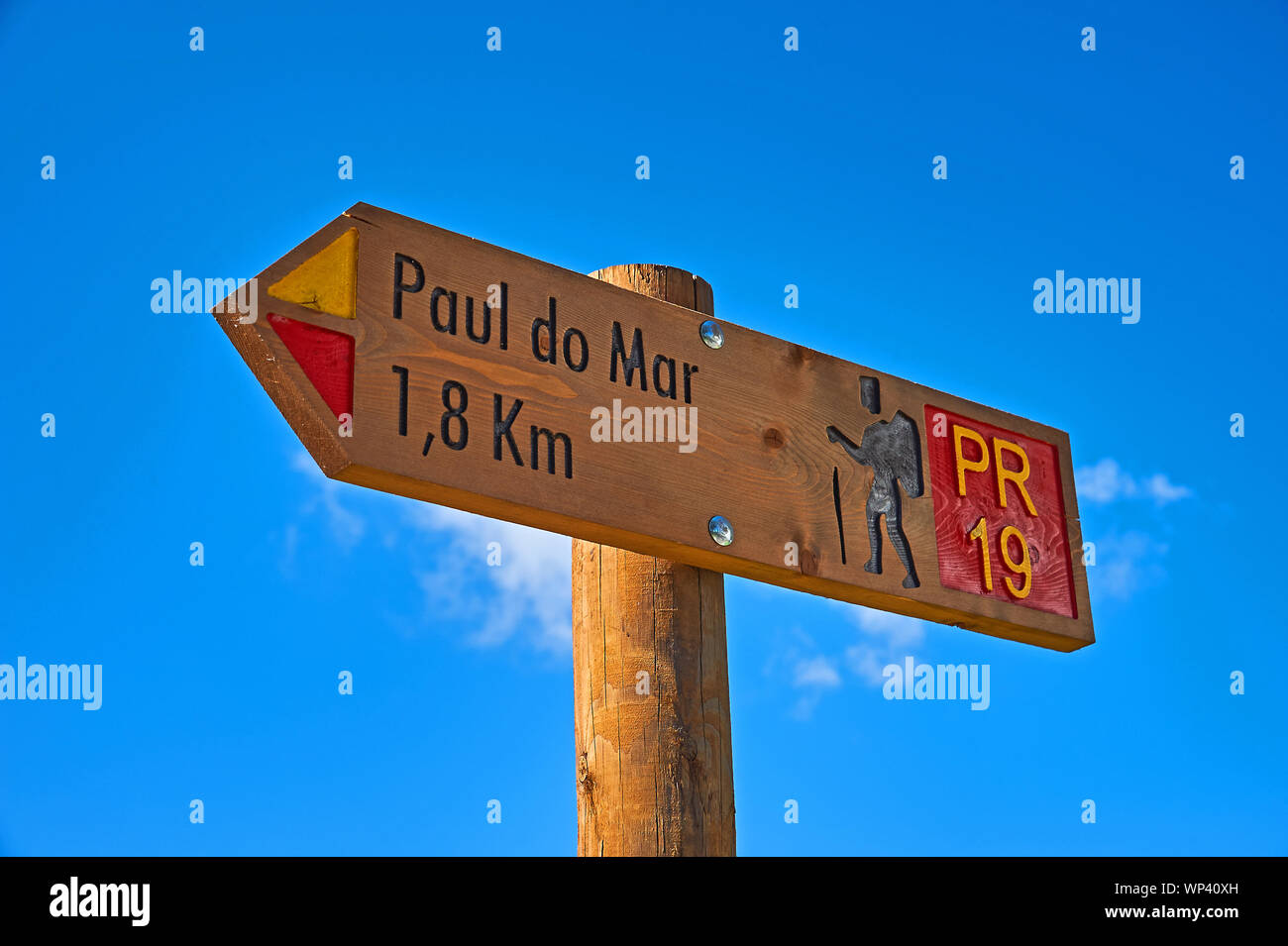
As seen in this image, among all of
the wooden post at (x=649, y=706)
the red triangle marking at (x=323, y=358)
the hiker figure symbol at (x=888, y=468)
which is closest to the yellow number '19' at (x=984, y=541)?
the hiker figure symbol at (x=888, y=468)

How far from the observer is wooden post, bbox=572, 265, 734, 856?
2156 mm

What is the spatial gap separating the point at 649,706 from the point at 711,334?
0.60 m

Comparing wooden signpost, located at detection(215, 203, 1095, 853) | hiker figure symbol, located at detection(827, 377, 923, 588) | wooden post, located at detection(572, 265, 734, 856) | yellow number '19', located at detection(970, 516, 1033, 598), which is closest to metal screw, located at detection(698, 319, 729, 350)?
wooden signpost, located at detection(215, 203, 1095, 853)

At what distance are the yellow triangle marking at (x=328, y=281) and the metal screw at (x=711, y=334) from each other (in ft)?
1.97

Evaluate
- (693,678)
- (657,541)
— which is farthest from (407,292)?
(693,678)

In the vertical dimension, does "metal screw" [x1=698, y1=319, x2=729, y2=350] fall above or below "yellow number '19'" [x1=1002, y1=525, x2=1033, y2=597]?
above

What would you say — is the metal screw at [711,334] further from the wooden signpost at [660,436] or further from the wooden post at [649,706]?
the wooden post at [649,706]

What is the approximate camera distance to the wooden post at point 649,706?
7.07 feet

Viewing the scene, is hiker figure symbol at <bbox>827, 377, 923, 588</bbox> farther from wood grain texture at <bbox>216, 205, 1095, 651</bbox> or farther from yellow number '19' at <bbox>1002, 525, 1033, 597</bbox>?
yellow number '19' at <bbox>1002, 525, 1033, 597</bbox>

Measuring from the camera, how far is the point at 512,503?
6.56 ft

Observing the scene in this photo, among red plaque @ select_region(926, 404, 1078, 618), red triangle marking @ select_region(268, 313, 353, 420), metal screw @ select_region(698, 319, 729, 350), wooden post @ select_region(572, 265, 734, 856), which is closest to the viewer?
red triangle marking @ select_region(268, 313, 353, 420)
